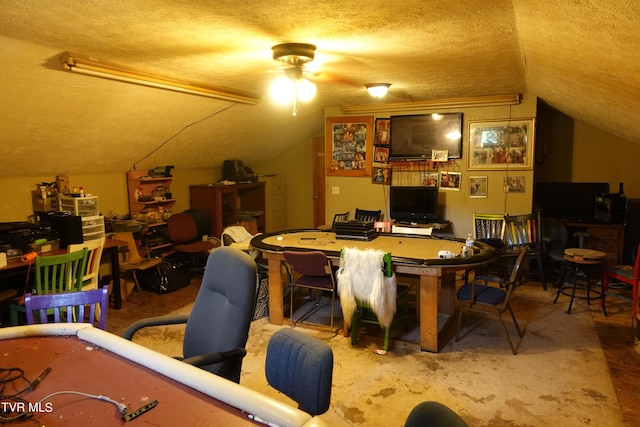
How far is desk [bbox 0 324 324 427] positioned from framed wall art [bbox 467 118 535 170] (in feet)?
17.2

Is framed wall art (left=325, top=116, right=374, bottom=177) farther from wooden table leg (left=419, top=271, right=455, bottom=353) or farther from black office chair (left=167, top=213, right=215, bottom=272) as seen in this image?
wooden table leg (left=419, top=271, right=455, bottom=353)

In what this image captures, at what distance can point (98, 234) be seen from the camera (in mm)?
4867

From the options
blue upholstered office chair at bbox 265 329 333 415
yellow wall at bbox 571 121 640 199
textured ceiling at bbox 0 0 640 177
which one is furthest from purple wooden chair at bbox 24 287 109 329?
yellow wall at bbox 571 121 640 199

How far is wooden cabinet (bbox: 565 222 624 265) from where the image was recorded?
550cm

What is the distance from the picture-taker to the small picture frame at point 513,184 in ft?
19.2

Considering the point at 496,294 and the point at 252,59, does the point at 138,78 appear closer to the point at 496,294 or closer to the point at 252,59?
the point at 252,59

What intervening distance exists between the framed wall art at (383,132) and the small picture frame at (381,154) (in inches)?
2.8

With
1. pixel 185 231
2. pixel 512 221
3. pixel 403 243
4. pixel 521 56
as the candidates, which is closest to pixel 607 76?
pixel 521 56

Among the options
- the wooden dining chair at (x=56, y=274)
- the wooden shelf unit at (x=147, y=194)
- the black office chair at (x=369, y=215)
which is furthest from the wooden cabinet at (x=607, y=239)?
the wooden dining chair at (x=56, y=274)

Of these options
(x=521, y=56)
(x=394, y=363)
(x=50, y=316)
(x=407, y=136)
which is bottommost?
(x=394, y=363)

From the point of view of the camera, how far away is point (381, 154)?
6.51 metres

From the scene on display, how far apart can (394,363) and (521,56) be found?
2609mm

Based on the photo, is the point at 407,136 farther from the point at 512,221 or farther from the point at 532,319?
the point at 532,319

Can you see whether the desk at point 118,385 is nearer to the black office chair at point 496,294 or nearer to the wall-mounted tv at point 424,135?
the black office chair at point 496,294
